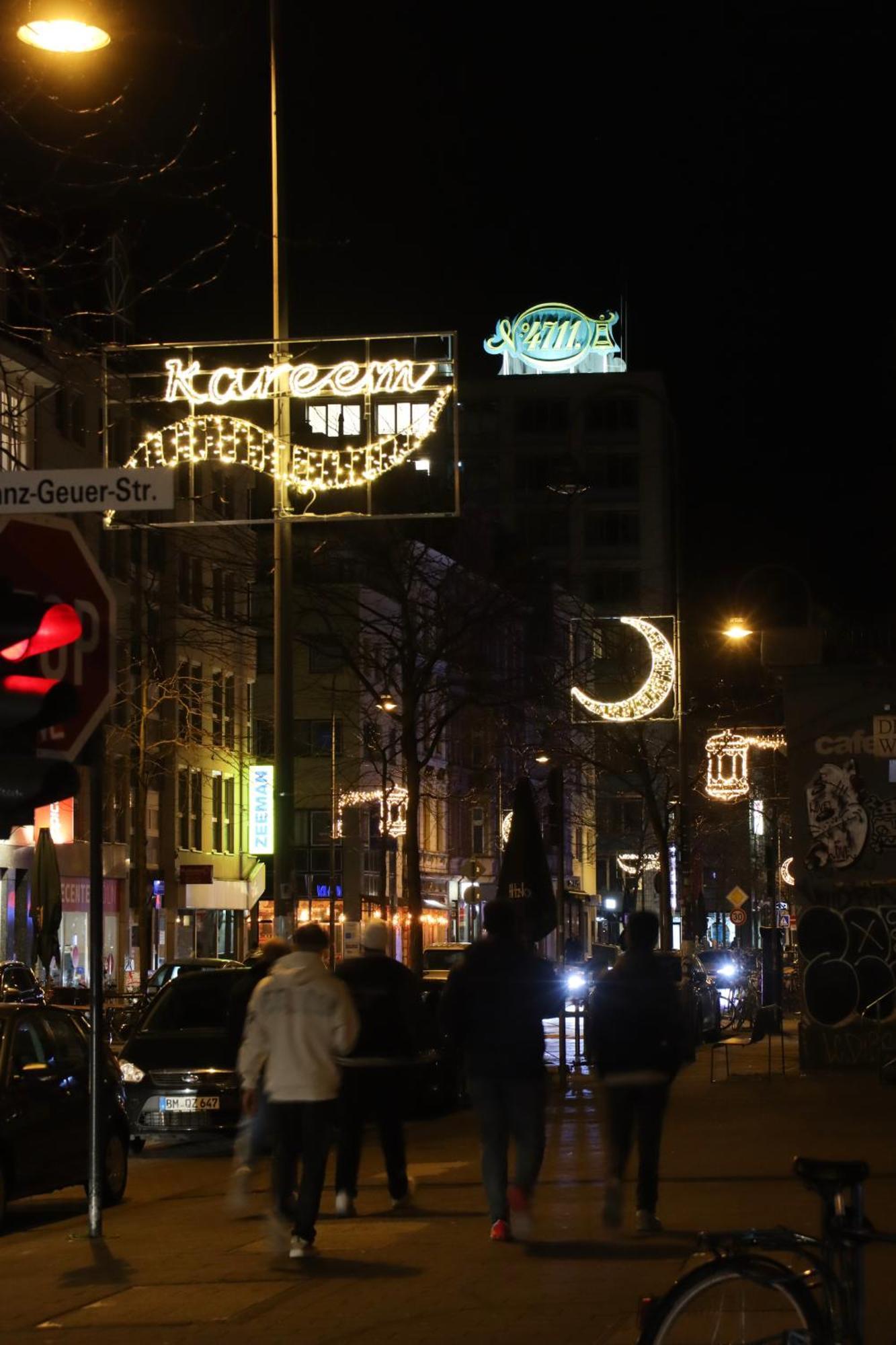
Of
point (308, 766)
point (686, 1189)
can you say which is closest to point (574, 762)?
point (308, 766)

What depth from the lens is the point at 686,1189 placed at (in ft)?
48.2

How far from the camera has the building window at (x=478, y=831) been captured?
84.7 metres

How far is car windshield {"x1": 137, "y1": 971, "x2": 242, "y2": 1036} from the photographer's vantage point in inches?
830

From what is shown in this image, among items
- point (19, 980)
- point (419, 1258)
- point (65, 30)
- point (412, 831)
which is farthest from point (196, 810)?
point (65, 30)

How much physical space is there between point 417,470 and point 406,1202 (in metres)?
17.9

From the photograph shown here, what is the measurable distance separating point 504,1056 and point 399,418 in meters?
11.0

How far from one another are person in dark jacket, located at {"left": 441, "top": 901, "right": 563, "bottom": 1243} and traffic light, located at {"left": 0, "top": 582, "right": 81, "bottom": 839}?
4701mm

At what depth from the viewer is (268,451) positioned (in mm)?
22094

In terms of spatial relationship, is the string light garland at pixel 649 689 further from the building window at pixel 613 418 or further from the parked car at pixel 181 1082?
the building window at pixel 613 418

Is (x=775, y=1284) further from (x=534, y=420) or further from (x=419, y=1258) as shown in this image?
(x=534, y=420)

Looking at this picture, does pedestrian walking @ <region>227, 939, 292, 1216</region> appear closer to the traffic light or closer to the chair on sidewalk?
the traffic light

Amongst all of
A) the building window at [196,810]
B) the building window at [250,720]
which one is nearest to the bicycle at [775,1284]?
the building window at [196,810]

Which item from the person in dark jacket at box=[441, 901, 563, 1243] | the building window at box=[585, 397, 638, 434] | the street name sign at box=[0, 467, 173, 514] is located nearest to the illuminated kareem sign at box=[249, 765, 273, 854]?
the person in dark jacket at box=[441, 901, 563, 1243]

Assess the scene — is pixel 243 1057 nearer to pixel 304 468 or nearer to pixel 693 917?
pixel 304 468
